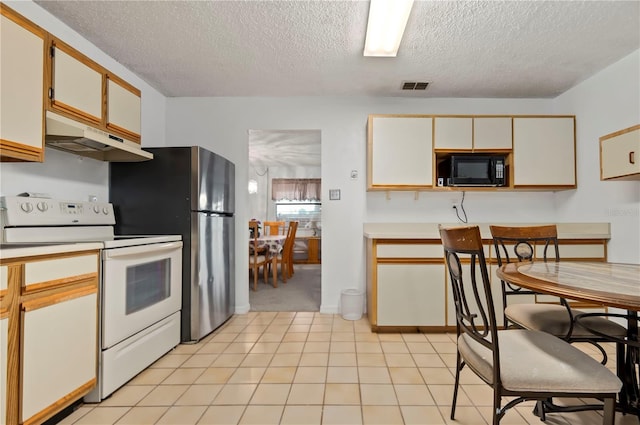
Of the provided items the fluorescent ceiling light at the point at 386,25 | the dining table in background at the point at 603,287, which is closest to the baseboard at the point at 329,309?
the dining table in background at the point at 603,287

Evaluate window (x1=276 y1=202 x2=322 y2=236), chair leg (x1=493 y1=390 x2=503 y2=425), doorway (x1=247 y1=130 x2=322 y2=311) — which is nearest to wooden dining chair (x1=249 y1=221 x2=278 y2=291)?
doorway (x1=247 y1=130 x2=322 y2=311)

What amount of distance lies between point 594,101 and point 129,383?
4175 mm

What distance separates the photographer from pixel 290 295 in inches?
163

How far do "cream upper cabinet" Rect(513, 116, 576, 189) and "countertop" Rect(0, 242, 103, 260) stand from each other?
3.36 metres

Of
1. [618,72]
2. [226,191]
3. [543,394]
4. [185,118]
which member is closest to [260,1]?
[226,191]

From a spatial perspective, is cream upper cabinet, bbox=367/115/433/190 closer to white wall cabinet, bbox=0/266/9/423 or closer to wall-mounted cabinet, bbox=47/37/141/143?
wall-mounted cabinet, bbox=47/37/141/143

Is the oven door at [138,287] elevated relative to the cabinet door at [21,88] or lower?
lower

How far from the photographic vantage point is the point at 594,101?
110 inches

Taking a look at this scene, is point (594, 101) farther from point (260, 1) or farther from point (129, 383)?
point (129, 383)

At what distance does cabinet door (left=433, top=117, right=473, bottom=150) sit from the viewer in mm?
3012

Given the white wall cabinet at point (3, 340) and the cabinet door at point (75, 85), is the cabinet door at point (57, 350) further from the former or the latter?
the cabinet door at point (75, 85)

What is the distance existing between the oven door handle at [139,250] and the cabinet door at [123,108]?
33.7 inches

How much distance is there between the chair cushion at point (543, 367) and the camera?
3.50 feet

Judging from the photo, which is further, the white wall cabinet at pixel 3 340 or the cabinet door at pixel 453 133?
the cabinet door at pixel 453 133
